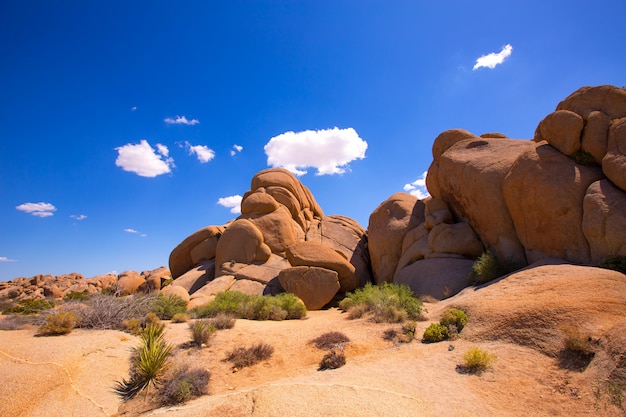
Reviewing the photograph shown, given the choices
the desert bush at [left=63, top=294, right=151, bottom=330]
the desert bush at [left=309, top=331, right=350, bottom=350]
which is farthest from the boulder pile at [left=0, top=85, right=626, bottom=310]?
the desert bush at [left=309, top=331, right=350, bottom=350]

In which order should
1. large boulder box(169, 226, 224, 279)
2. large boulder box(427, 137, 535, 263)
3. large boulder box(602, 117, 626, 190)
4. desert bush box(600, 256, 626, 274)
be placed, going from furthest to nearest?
large boulder box(169, 226, 224, 279) → large boulder box(427, 137, 535, 263) → large boulder box(602, 117, 626, 190) → desert bush box(600, 256, 626, 274)

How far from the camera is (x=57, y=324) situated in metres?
9.52

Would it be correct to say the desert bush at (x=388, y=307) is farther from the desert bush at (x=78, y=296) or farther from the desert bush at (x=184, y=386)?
the desert bush at (x=78, y=296)

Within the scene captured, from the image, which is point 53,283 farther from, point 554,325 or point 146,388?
point 554,325

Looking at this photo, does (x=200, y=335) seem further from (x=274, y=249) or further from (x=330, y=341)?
(x=274, y=249)

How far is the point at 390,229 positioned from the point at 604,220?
1169 cm

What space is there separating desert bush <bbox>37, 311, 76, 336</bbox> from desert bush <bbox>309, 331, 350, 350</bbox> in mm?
7197

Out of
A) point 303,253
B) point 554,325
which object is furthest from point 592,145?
point 303,253

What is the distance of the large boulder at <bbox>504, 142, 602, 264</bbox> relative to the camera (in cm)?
1290

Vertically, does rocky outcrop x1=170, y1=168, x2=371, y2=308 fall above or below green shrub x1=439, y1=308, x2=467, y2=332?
→ above

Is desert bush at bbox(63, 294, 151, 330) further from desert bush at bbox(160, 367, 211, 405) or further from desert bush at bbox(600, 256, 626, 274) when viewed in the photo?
desert bush at bbox(600, 256, 626, 274)

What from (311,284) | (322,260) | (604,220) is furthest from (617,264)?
(322,260)

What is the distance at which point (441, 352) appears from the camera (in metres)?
8.46

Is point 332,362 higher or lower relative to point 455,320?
lower
